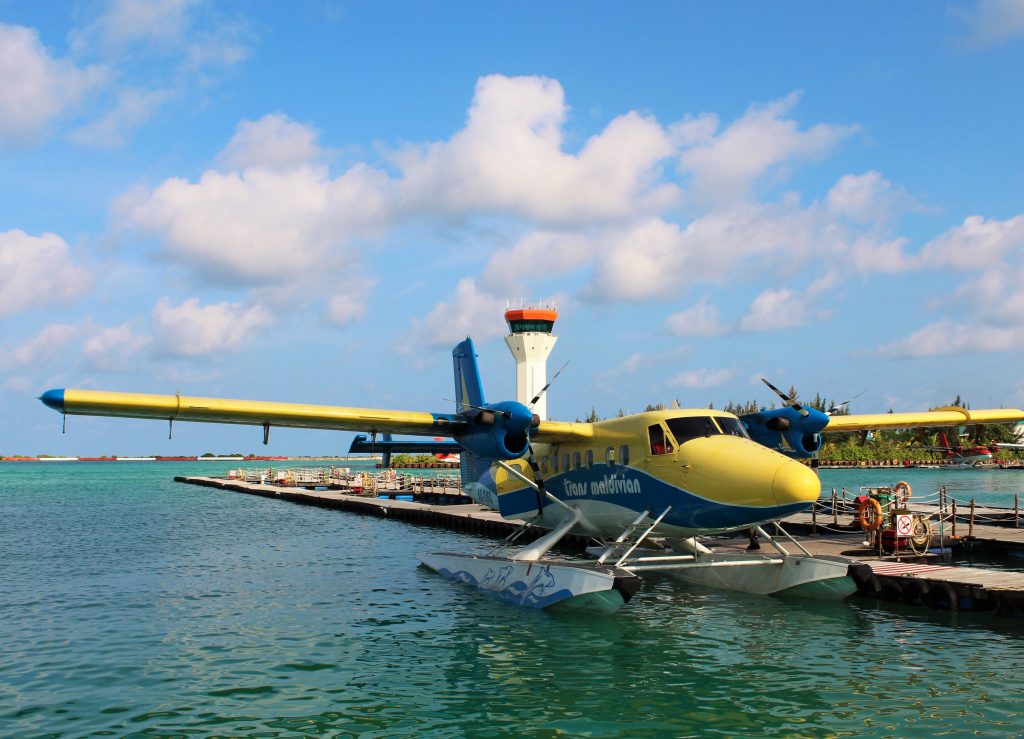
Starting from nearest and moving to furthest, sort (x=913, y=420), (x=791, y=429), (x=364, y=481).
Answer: (x=791, y=429), (x=913, y=420), (x=364, y=481)

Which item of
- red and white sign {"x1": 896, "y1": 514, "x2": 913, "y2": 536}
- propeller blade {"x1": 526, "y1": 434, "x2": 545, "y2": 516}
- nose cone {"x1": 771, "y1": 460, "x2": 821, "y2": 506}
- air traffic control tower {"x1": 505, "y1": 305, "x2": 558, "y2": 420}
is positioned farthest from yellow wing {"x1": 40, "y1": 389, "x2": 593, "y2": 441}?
air traffic control tower {"x1": 505, "y1": 305, "x2": 558, "y2": 420}

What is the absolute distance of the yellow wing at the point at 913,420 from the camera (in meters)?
21.7

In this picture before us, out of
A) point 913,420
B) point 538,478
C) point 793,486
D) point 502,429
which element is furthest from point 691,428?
point 913,420

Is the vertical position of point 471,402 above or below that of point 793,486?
above

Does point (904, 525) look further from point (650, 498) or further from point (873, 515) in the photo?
point (650, 498)

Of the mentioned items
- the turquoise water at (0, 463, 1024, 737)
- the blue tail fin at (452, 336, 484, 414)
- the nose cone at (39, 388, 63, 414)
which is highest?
the blue tail fin at (452, 336, 484, 414)

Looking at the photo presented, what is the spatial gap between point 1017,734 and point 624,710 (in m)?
4.40

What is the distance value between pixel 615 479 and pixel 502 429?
2.56m

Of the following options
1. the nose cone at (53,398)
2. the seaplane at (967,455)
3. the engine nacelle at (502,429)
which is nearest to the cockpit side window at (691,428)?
the engine nacelle at (502,429)

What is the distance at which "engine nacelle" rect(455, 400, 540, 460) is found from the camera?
662 inches

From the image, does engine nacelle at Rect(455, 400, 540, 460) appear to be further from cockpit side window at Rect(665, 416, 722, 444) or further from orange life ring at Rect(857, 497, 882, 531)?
orange life ring at Rect(857, 497, 882, 531)

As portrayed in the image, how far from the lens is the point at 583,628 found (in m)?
14.8

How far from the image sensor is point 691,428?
15.6 meters

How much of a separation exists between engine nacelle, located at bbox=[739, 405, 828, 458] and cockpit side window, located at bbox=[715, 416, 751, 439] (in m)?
3.09
